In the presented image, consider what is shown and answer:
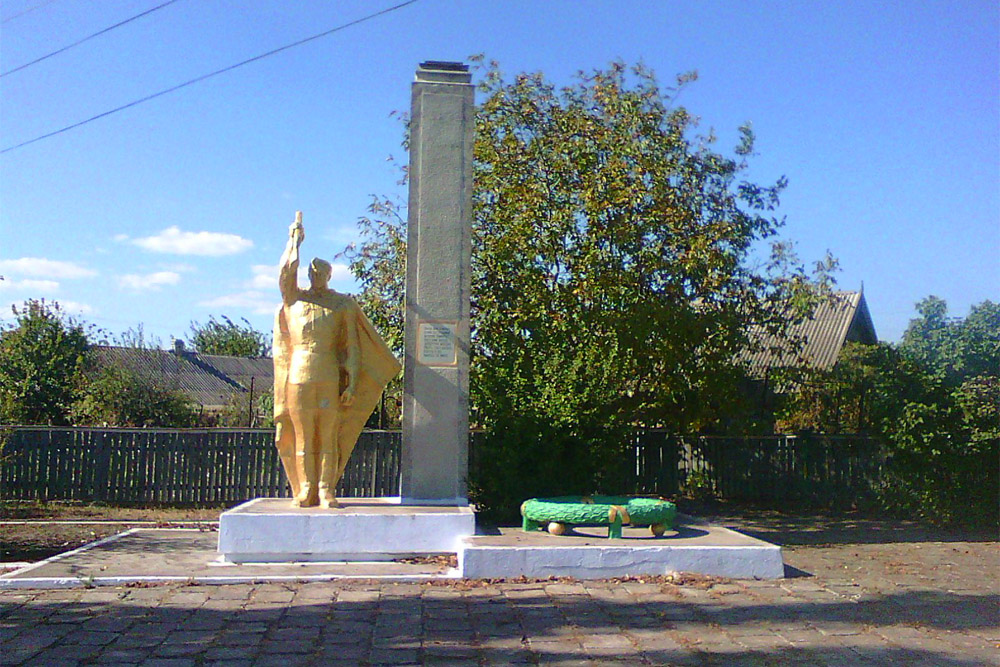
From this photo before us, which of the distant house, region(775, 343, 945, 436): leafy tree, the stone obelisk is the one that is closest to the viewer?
the stone obelisk

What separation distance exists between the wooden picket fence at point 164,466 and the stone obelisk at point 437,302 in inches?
202

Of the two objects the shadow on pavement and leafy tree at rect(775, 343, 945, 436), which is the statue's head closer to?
the shadow on pavement

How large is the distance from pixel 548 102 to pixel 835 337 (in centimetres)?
1710

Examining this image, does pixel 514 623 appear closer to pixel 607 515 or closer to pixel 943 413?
pixel 607 515

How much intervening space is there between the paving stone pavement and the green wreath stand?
84cm

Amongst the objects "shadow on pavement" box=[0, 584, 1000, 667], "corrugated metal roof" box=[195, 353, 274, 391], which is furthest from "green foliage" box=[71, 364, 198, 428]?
"corrugated metal roof" box=[195, 353, 274, 391]

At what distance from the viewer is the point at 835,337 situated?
27.5m

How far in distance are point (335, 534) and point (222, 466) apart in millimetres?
6622

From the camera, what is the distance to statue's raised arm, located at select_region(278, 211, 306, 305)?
885 cm

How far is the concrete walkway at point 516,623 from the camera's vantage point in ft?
17.9

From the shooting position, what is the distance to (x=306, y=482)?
344 inches

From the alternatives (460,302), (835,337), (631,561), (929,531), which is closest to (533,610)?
(631,561)

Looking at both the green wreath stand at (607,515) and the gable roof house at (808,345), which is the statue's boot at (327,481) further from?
the gable roof house at (808,345)

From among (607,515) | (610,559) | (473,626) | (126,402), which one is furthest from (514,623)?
(126,402)
